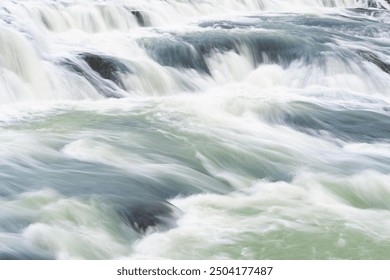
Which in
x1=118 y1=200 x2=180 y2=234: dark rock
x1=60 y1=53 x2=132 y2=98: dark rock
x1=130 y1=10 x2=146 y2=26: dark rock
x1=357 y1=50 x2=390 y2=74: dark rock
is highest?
x1=130 y1=10 x2=146 y2=26: dark rock

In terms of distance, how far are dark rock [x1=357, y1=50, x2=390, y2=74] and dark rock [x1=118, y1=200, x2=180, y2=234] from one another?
8102mm

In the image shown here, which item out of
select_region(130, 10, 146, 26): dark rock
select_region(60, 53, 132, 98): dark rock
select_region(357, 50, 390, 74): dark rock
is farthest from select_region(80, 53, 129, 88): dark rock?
select_region(357, 50, 390, 74): dark rock

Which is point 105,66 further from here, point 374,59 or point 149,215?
point 149,215

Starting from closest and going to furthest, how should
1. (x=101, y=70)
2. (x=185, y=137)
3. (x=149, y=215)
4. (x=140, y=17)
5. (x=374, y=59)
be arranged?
(x=149, y=215) → (x=185, y=137) → (x=101, y=70) → (x=374, y=59) → (x=140, y=17)

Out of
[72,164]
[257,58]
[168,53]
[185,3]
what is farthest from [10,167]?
[185,3]

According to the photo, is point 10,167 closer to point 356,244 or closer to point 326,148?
point 356,244

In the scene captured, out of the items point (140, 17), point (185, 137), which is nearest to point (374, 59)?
point (140, 17)

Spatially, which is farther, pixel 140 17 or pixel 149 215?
pixel 140 17

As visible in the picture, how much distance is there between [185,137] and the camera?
8609 mm

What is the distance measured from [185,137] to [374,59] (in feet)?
20.5

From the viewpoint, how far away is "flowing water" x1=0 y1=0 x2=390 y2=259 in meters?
6.01

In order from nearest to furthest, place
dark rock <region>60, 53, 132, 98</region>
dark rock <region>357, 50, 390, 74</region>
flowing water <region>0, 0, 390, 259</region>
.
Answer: flowing water <region>0, 0, 390, 259</region>
dark rock <region>60, 53, 132, 98</region>
dark rock <region>357, 50, 390, 74</region>

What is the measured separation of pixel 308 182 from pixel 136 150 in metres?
1.96

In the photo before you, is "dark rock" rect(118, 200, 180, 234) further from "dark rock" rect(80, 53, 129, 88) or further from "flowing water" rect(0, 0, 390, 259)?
"dark rock" rect(80, 53, 129, 88)
